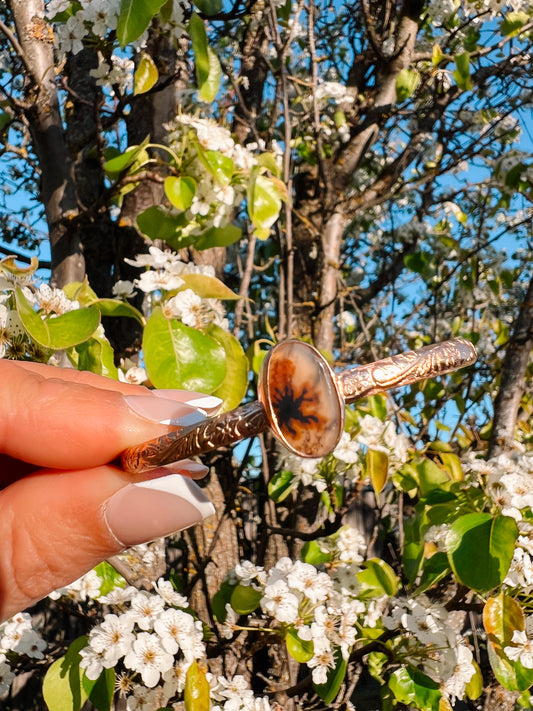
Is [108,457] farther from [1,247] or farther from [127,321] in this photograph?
[1,247]

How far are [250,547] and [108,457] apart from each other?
5.25ft

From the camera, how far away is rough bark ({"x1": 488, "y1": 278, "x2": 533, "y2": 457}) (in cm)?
190

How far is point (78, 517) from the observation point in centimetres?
65

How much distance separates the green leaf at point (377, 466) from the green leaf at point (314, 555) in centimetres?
19

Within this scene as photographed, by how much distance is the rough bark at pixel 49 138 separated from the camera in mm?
1435

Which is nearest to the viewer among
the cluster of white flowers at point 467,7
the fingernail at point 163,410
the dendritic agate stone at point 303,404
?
the dendritic agate stone at point 303,404

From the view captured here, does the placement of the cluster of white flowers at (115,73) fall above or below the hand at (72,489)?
above

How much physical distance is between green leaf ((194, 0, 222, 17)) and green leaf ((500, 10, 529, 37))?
110cm

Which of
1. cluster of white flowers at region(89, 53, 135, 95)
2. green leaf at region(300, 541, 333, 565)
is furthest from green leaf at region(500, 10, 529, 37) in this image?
green leaf at region(300, 541, 333, 565)

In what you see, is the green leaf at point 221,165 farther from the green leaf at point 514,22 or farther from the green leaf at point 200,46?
the green leaf at point 514,22

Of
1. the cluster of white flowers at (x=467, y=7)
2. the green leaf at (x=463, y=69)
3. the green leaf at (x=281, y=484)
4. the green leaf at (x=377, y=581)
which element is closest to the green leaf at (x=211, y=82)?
the green leaf at (x=463, y=69)

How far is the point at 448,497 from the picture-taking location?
1368 mm

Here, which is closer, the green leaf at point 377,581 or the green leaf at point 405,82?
the green leaf at point 377,581


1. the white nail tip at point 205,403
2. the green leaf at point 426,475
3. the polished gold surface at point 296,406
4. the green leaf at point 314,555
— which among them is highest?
the polished gold surface at point 296,406
